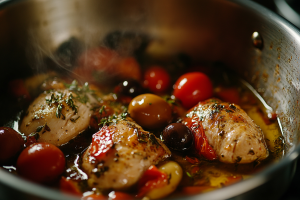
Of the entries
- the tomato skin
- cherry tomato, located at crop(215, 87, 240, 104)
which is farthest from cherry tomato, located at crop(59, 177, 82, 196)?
cherry tomato, located at crop(215, 87, 240, 104)

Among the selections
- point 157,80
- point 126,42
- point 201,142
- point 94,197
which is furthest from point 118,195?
point 126,42

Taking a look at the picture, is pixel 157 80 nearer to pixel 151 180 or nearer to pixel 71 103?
pixel 71 103

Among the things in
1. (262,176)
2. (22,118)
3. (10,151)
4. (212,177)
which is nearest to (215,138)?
(212,177)

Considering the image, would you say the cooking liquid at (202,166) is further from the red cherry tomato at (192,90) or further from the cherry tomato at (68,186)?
the red cherry tomato at (192,90)

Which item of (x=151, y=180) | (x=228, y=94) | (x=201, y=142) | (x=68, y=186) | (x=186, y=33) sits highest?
(x=186, y=33)

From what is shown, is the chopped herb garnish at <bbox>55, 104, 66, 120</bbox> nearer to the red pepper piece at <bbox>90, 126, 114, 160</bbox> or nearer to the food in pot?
the food in pot

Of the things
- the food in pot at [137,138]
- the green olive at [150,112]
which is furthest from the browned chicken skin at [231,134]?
the green olive at [150,112]
